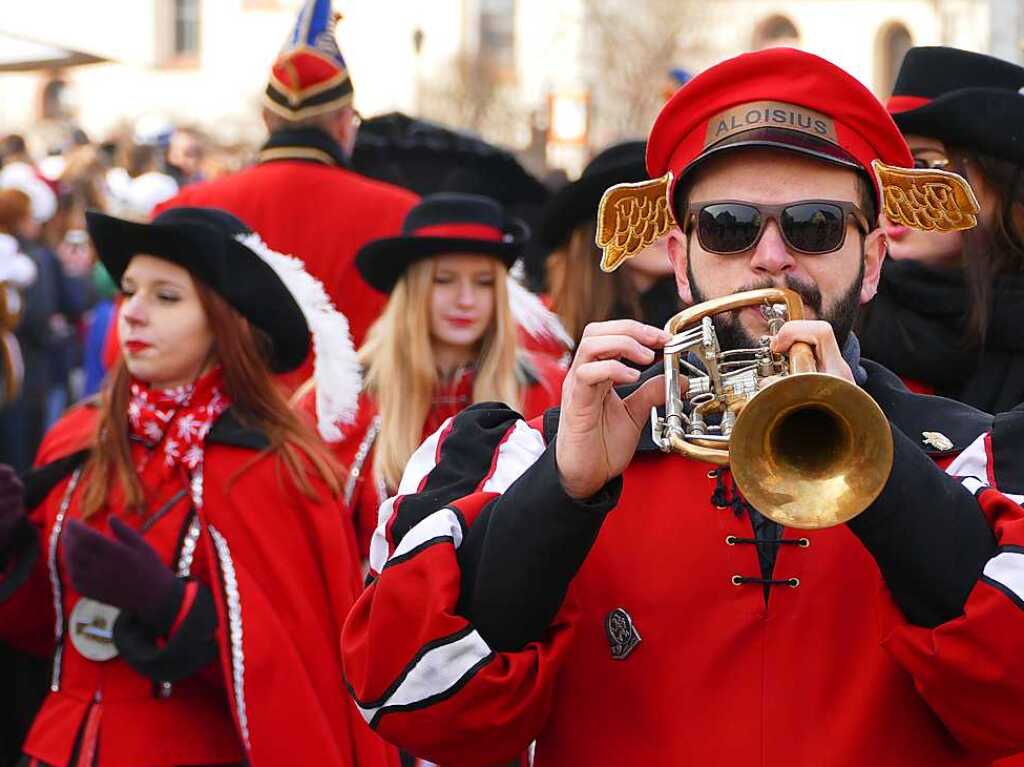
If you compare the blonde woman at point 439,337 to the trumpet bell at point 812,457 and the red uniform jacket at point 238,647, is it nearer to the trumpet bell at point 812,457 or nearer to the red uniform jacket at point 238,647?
the red uniform jacket at point 238,647

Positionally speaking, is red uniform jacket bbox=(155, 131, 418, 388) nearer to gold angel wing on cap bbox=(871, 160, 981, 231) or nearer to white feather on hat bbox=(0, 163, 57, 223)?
gold angel wing on cap bbox=(871, 160, 981, 231)

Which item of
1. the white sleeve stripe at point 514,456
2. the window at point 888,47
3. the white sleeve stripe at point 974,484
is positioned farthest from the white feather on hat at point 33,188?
the window at point 888,47

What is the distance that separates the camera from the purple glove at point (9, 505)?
15.2 ft

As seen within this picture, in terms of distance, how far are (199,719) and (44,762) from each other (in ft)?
1.26

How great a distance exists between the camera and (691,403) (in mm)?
2670

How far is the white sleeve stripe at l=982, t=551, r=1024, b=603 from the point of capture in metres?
2.55

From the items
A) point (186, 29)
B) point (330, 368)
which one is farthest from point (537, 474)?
point (186, 29)

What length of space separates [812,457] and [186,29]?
4469 centimetres

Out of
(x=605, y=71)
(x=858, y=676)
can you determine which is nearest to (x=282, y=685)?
(x=858, y=676)

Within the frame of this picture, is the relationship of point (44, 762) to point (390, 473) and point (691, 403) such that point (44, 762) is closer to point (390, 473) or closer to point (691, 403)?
point (390, 473)

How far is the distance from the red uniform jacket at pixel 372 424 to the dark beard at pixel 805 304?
2293 millimetres

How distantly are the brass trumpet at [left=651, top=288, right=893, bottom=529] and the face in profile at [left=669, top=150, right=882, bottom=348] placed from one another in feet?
0.37

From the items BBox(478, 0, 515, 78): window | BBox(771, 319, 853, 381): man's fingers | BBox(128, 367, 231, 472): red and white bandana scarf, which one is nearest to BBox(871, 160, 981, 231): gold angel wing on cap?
BBox(771, 319, 853, 381): man's fingers

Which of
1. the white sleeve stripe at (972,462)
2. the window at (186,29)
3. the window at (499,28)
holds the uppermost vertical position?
the white sleeve stripe at (972,462)
